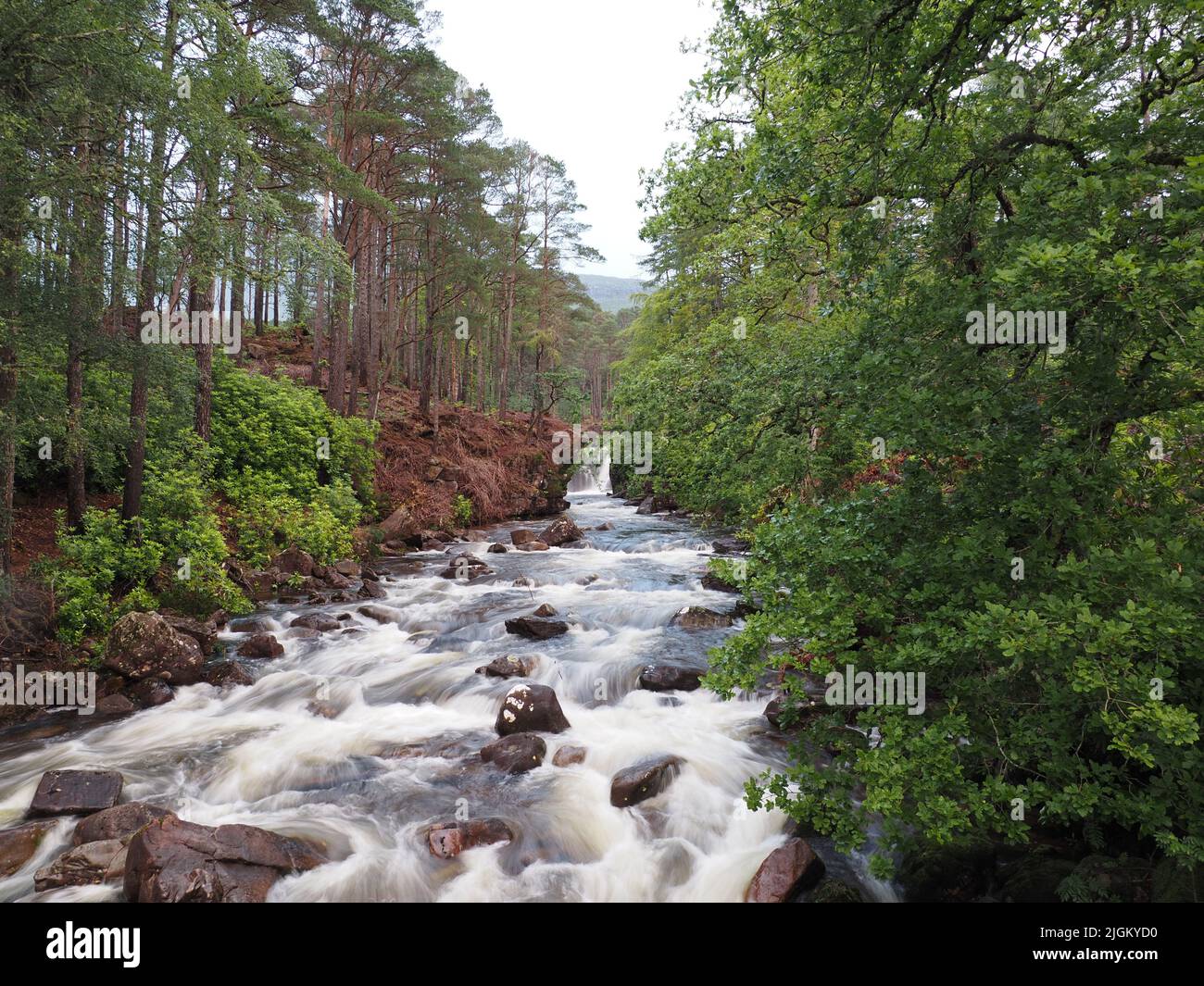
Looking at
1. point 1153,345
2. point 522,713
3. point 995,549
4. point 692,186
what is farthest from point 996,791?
point 692,186

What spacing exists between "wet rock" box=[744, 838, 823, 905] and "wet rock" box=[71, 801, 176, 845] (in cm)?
524

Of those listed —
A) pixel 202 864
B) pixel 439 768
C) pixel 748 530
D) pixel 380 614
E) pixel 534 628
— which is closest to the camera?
pixel 202 864

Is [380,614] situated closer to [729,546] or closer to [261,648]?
[261,648]

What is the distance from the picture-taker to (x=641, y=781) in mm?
6957

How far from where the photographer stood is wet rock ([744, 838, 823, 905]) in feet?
17.1

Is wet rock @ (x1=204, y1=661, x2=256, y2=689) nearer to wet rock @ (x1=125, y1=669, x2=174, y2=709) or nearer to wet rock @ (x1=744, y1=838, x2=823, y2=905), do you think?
wet rock @ (x1=125, y1=669, x2=174, y2=709)

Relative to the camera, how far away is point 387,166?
2145cm

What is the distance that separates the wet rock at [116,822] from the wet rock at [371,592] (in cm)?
762

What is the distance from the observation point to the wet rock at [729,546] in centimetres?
1841

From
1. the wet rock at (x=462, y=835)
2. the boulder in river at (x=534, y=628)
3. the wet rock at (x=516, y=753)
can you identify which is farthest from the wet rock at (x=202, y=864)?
the boulder in river at (x=534, y=628)

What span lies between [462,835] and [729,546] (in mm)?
14107

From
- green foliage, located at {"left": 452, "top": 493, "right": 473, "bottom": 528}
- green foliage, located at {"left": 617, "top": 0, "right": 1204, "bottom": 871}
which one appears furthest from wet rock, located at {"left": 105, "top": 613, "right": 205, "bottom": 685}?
green foliage, located at {"left": 452, "top": 493, "right": 473, "bottom": 528}

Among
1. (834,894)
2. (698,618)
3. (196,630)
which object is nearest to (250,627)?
(196,630)
